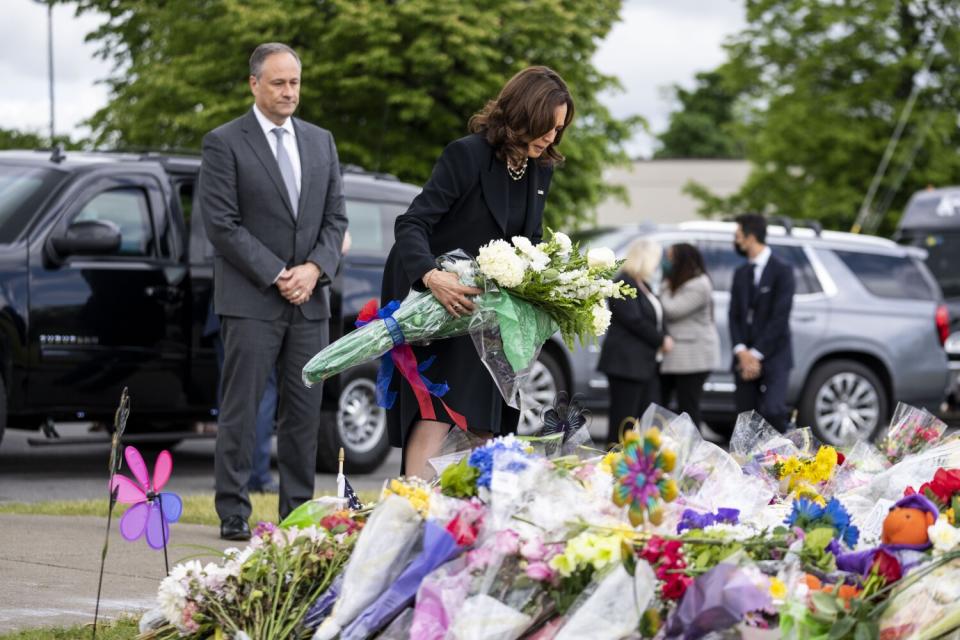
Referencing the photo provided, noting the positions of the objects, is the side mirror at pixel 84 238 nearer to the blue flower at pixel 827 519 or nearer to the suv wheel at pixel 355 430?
the suv wheel at pixel 355 430

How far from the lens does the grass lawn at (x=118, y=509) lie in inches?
303

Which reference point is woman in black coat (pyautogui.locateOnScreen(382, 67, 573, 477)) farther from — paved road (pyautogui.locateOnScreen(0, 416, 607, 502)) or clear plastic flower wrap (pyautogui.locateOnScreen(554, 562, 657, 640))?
paved road (pyautogui.locateOnScreen(0, 416, 607, 502))

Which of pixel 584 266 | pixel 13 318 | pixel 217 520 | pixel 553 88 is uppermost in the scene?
pixel 553 88

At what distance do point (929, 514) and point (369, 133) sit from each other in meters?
19.2

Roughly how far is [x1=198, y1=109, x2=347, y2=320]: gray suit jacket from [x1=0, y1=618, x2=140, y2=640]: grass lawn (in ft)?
7.70

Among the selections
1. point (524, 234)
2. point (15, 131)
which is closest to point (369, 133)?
point (15, 131)

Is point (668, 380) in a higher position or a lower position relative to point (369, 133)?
lower

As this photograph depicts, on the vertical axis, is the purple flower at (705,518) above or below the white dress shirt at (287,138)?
below

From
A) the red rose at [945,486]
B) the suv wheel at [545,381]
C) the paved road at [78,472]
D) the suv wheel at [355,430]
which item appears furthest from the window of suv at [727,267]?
the red rose at [945,486]

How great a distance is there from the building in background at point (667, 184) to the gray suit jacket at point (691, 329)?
173 feet

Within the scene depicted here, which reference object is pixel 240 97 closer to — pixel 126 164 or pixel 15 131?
pixel 15 131

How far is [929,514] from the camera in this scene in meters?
3.96

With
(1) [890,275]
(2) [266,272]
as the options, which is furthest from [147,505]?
(1) [890,275]

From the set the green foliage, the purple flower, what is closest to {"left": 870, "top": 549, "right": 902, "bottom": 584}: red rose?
the purple flower
